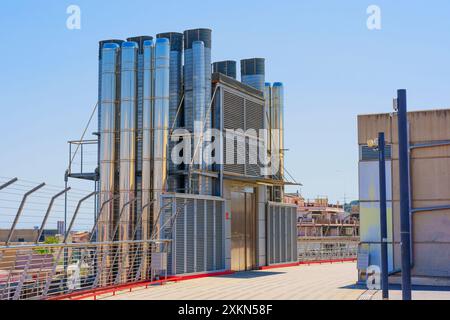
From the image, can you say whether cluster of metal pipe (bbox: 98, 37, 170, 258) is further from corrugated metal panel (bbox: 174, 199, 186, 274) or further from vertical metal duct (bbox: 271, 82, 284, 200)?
vertical metal duct (bbox: 271, 82, 284, 200)

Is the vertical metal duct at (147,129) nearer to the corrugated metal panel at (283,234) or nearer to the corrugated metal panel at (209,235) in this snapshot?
the corrugated metal panel at (209,235)

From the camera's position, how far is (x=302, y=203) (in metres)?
102

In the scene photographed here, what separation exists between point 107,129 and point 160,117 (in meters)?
2.08

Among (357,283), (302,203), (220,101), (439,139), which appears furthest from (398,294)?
(302,203)

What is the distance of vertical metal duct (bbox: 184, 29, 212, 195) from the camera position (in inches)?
917

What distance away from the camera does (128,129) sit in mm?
22375

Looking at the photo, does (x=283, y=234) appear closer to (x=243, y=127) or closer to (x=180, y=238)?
(x=243, y=127)

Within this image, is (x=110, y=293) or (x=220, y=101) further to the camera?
(x=220, y=101)

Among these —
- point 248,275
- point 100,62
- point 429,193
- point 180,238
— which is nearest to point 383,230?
point 429,193

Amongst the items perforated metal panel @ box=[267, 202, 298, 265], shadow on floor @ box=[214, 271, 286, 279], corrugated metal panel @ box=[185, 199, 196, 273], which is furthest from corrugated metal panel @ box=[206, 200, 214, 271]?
perforated metal panel @ box=[267, 202, 298, 265]

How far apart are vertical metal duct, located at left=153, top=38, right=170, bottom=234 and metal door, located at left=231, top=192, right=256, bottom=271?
434 cm
